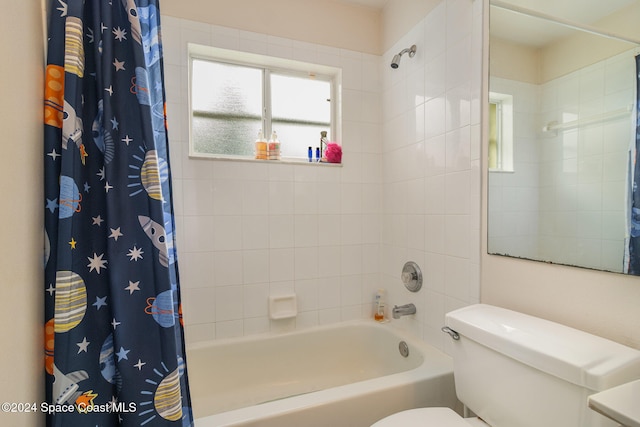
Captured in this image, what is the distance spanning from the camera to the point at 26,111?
1.92ft

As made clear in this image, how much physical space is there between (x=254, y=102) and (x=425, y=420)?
1.98 m

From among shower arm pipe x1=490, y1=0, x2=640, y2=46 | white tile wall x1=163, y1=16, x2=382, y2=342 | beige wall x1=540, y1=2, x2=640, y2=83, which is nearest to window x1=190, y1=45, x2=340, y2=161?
white tile wall x1=163, y1=16, x2=382, y2=342

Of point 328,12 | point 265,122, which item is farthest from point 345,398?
point 328,12

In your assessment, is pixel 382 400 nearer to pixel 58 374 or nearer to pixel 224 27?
pixel 58 374

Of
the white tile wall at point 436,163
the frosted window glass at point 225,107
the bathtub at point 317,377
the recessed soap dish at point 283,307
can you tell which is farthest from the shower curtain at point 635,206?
the frosted window glass at point 225,107

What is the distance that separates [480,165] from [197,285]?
164 centimetres

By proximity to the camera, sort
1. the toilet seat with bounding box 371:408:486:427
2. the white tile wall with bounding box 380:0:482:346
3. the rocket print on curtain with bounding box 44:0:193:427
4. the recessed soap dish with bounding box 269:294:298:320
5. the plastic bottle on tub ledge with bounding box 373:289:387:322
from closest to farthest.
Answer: the rocket print on curtain with bounding box 44:0:193:427
the toilet seat with bounding box 371:408:486:427
the white tile wall with bounding box 380:0:482:346
the recessed soap dish with bounding box 269:294:298:320
the plastic bottle on tub ledge with bounding box 373:289:387:322

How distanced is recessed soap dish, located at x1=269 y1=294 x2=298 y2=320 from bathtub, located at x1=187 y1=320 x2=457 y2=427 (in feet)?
0.42

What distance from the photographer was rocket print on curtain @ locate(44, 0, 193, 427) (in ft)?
2.16

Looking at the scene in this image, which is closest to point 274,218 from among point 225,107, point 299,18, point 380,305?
point 225,107

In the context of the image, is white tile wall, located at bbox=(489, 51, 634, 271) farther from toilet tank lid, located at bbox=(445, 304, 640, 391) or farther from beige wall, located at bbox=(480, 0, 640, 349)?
toilet tank lid, located at bbox=(445, 304, 640, 391)

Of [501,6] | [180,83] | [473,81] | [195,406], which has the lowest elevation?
[195,406]

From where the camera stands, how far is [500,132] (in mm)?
1277

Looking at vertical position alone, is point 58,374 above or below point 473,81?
below
